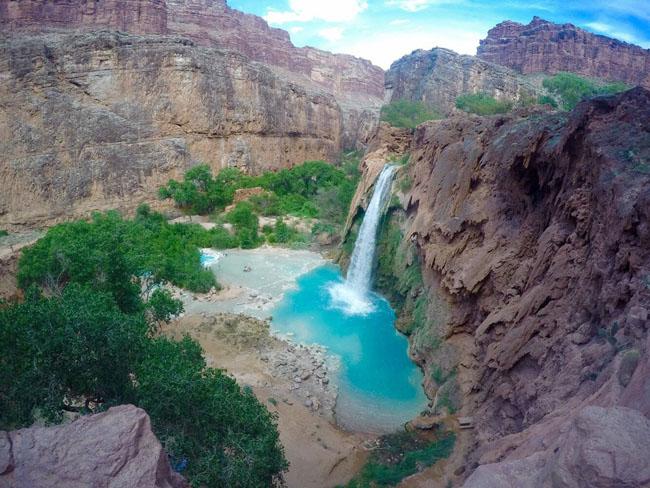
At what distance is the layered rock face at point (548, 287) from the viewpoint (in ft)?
13.5

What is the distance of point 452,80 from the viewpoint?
4722cm

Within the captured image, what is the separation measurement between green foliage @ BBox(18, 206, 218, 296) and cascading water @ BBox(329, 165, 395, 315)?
6.20 metres

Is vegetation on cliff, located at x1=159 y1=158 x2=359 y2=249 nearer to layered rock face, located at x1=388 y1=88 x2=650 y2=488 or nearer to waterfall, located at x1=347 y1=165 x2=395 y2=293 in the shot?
waterfall, located at x1=347 y1=165 x2=395 y2=293

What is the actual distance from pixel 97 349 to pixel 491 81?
47.0 metres

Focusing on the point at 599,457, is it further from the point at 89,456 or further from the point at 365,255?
the point at 365,255

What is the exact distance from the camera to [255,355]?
1480 centimetres

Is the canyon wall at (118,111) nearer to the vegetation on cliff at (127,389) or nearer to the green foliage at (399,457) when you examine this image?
the vegetation on cliff at (127,389)

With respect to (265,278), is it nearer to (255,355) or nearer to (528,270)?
(255,355)

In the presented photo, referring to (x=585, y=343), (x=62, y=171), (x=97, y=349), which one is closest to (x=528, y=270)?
(x=585, y=343)

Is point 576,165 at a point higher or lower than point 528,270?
higher

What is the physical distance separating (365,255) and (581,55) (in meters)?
44.1

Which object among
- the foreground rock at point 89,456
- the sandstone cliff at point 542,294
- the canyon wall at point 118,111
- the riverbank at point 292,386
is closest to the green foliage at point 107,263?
the riverbank at point 292,386

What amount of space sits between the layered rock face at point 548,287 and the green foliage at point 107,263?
9.46 m

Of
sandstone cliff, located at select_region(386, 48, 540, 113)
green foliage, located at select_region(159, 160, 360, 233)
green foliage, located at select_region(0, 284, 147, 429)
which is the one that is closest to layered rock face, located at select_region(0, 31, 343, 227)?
green foliage, located at select_region(159, 160, 360, 233)
